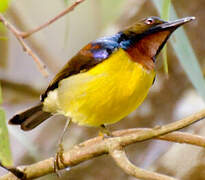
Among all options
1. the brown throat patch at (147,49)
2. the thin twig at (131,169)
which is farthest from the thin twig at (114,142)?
the brown throat patch at (147,49)

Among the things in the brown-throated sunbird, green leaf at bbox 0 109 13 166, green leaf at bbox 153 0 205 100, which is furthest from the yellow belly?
green leaf at bbox 0 109 13 166

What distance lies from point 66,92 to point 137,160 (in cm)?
113

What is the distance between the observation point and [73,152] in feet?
4.21

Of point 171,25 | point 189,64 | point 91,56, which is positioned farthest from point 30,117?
point 189,64

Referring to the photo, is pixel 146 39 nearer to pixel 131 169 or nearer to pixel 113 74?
pixel 113 74

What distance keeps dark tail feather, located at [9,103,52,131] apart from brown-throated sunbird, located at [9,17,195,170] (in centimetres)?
28

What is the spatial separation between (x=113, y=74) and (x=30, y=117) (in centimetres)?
58

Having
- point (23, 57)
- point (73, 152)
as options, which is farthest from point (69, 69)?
point (23, 57)

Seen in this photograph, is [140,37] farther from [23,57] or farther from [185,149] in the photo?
[23,57]

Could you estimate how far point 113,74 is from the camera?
1474 millimetres

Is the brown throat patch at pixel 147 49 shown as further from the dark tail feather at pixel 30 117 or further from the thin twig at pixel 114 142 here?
the dark tail feather at pixel 30 117

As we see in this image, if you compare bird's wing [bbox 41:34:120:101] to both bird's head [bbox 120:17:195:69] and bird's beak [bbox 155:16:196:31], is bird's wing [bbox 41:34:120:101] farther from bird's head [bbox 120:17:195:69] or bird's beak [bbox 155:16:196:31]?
bird's beak [bbox 155:16:196:31]

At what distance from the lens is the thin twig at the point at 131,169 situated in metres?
0.98

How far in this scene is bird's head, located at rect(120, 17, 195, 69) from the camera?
152 centimetres
